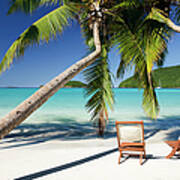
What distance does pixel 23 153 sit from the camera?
4.23m

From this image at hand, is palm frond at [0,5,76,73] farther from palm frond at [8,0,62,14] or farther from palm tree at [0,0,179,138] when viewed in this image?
palm frond at [8,0,62,14]

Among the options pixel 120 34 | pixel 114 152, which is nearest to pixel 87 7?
pixel 120 34

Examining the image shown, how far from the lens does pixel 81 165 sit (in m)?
3.41

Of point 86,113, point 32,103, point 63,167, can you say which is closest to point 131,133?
point 63,167

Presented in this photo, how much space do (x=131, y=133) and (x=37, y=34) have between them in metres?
3.03

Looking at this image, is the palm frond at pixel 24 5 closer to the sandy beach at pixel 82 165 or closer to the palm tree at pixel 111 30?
the palm tree at pixel 111 30

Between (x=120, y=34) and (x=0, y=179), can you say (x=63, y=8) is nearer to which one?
(x=120, y=34)

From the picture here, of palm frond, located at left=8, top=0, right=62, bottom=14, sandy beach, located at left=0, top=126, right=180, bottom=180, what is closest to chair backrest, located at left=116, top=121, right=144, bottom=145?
sandy beach, located at left=0, top=126, right=180, bottom=180

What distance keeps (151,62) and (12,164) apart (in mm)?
3610

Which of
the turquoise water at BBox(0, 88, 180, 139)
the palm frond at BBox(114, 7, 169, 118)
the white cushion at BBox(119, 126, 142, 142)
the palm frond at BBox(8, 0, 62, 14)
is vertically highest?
the palm frond at BBox(8, 0, 62, 14)

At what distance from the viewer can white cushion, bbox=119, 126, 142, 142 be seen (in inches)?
141

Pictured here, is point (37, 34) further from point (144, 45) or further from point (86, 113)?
point (86, 113)

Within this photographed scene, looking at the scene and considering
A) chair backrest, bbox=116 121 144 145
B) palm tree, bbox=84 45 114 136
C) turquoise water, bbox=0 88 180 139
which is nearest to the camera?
chair backrest, bbox=116 121 144 145

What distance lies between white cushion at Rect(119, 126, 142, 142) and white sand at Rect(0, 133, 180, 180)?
0.45m
